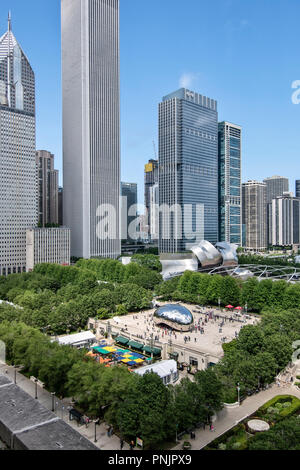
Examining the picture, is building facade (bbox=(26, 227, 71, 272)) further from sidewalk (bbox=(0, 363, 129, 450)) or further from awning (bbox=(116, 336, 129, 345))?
sidewalk (bbox=(0, 363, 129, 450))

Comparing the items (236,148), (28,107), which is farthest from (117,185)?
(236,148)

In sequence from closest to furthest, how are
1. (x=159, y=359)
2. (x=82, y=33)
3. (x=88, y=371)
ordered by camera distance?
(x=88, y=371) → (x=159, y=359) → (x=82, y=33)

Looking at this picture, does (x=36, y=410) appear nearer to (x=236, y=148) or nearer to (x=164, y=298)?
(x=164, y=298)

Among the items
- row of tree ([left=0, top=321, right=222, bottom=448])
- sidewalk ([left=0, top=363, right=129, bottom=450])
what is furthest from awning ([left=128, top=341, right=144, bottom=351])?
sidewalk ([left=0, top=363, right=129, bottom=450])

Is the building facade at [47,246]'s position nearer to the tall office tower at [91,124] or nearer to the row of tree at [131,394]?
the tall office tower at [91,124]

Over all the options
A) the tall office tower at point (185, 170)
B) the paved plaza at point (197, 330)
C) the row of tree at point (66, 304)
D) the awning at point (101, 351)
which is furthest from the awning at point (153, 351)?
the tall office tower at point (185, 170)

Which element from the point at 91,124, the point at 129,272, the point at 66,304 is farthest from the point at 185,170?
the point at 66,304
